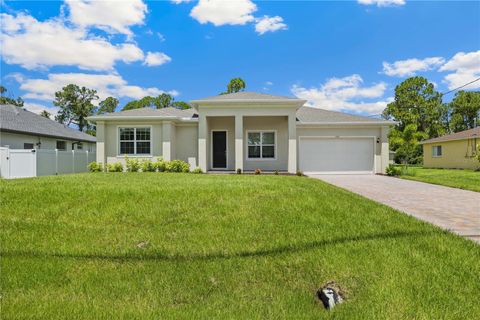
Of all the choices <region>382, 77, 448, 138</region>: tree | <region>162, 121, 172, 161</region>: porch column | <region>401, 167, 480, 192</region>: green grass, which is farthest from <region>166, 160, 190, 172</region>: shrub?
<region>382, 77, 448, 138</region>: tree

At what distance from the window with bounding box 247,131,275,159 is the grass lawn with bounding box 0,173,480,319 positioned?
10.8 m

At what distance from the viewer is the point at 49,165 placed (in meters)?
15.6

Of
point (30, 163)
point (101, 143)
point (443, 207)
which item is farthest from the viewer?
point (101, 143)

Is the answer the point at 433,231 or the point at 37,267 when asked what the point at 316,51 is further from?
the point at 37,267

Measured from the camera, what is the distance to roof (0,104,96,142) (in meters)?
18.5

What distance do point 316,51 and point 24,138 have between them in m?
20.4

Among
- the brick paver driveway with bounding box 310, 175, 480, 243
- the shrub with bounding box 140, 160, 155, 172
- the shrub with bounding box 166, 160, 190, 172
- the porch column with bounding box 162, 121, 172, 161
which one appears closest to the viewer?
the brick paver driveway with bounding box 310, 175, 480, 243

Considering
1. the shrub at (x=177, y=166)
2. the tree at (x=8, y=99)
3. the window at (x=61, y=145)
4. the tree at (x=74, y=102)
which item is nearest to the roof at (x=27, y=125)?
the window at (x=61, y=145)

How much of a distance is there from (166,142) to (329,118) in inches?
384

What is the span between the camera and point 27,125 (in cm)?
2050

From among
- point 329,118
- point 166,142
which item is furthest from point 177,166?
point 329,118

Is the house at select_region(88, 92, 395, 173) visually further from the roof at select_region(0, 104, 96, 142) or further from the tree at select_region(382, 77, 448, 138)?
the tree at select_region(382, 77, 448, 138)

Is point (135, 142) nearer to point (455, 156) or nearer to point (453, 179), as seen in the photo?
point (453, 179)

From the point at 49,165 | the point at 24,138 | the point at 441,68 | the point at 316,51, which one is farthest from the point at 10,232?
the point at 441,68
